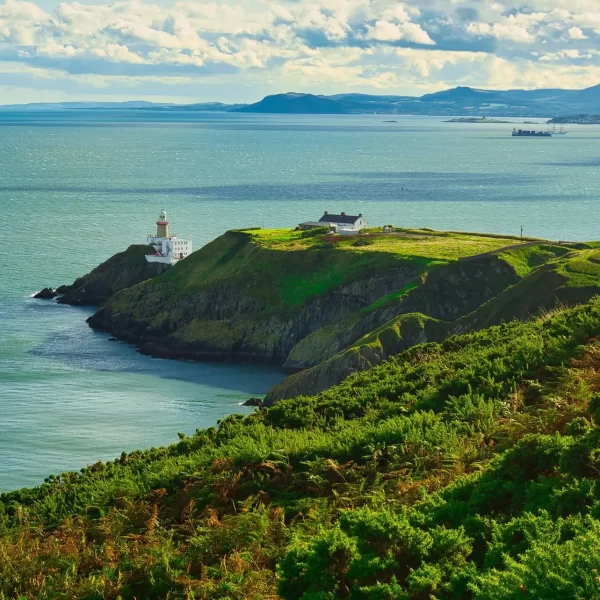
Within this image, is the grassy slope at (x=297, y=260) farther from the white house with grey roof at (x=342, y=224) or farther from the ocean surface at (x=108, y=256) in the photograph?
the ocean surface at (x=108, y=256)

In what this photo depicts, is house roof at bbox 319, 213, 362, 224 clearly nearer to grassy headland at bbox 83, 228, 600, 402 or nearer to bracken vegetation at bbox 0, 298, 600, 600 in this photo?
grassy headland at bbox 83, 228, 600, 402

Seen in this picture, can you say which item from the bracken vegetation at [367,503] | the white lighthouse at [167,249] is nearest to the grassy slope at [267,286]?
the white lighthouse at [167,249]

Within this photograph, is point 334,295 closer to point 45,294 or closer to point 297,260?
point 297,260

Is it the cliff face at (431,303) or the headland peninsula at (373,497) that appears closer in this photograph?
the headland peninsula at (373,497)

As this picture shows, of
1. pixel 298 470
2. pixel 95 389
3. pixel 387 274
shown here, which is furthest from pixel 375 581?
pixel 387 274

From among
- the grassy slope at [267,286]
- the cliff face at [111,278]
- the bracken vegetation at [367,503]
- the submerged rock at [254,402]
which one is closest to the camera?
the bracken vegetation at [367,503]

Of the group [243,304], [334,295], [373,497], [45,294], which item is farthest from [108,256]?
[373,497]

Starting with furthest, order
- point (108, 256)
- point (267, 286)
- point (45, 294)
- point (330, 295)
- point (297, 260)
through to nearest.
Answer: point (108, 256)
point (45, 294)
point (297, 260)
point (267, 286)
point (330, 295)
